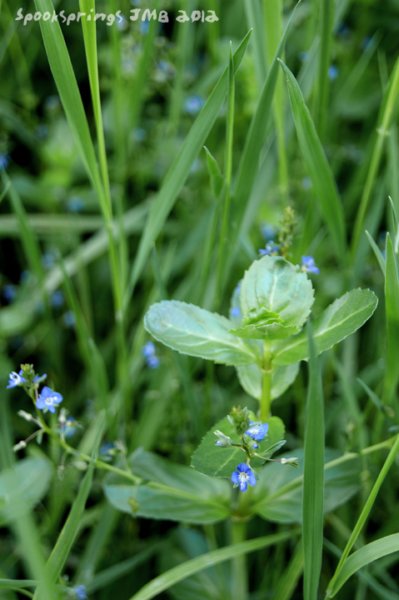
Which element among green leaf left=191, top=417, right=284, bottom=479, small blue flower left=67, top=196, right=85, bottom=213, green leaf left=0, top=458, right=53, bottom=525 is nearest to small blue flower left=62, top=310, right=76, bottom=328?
small blue flower left=67, top=196, right=85, bottom=213

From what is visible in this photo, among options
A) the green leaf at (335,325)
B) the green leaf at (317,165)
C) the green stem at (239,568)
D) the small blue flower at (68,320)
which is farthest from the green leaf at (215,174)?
the small blue flower at (68,320)

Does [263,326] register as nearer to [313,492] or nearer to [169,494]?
[313,492]

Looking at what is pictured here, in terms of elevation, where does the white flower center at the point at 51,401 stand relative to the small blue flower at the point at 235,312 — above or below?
below

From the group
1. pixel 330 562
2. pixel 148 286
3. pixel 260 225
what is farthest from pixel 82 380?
pixel 330 562

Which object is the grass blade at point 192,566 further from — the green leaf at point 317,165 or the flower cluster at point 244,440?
the green leaf at point 317,165

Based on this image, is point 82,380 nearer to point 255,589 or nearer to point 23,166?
point 255,589
